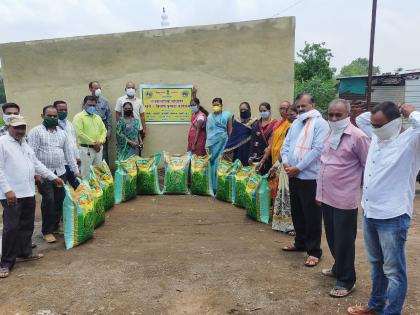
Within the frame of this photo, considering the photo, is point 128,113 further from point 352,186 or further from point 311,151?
point 352,186

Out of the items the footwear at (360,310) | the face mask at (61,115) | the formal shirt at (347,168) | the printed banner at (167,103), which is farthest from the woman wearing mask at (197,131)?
the footwear at (360,310)

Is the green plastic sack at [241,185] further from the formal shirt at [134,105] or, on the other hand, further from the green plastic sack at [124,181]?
the formal shirt at [134,105]

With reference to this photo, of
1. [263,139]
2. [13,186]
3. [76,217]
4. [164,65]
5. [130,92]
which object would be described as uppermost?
[164,65]

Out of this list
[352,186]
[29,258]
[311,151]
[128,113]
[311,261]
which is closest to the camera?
[352,186]

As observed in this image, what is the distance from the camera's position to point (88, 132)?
6.60 metres

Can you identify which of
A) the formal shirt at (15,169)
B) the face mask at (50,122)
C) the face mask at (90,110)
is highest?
the face mask at (90,110)

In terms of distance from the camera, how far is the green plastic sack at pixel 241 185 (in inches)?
238

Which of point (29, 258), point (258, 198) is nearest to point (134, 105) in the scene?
point (258, 198)

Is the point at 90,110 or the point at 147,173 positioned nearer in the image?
the point at 90,110

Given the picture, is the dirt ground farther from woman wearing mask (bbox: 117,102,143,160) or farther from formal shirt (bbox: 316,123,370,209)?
woman wearing mask (bbox: 117,102,143,160)

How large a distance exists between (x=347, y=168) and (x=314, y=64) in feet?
81.9

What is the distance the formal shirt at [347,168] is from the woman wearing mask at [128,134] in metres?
4.55

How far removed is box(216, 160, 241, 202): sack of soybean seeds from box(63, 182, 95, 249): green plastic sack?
2490mm

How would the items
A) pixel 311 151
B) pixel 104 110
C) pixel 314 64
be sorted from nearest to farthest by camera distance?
pixel 311 151 → pixel 104 110 → pixel 314 64
